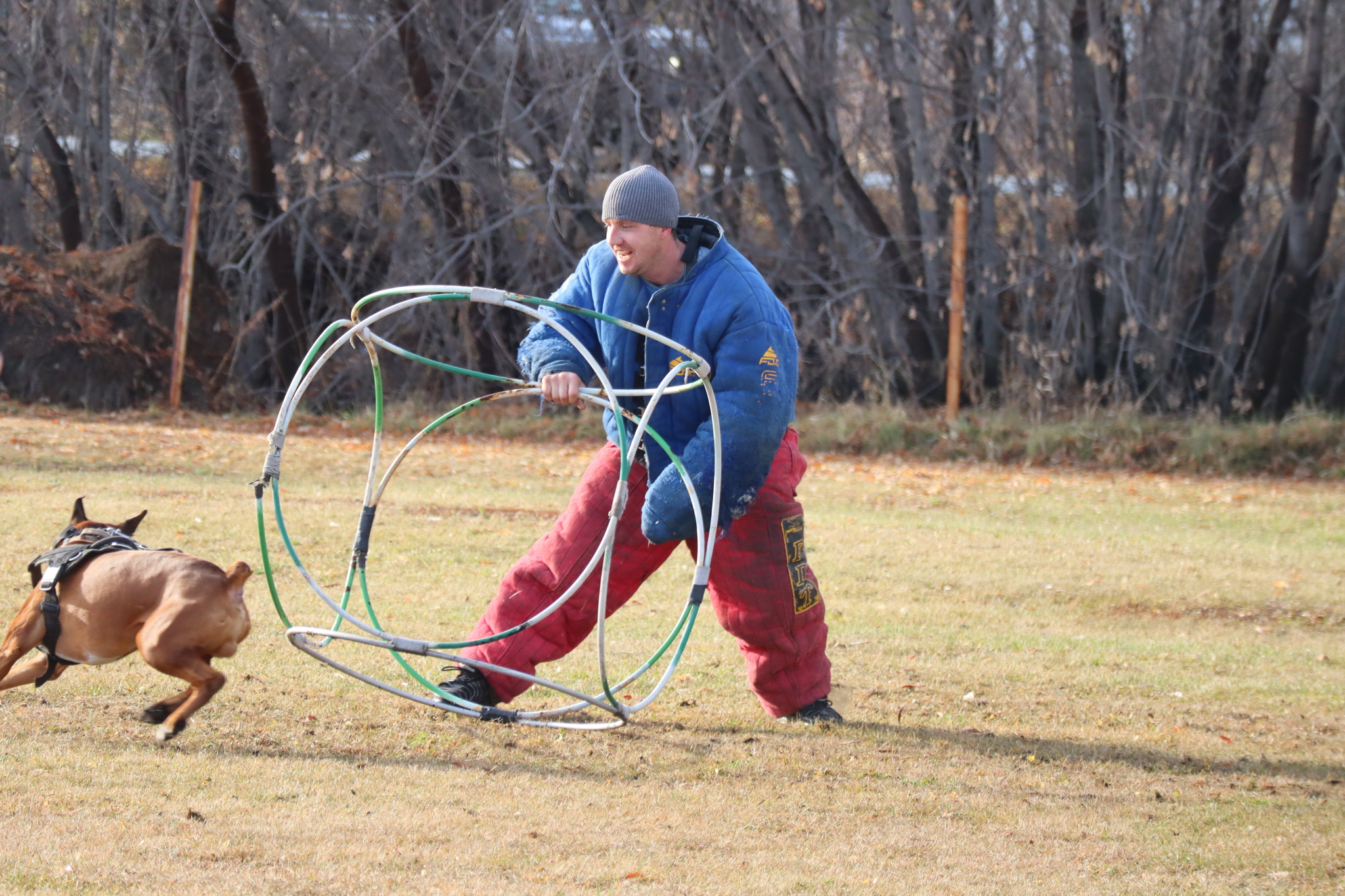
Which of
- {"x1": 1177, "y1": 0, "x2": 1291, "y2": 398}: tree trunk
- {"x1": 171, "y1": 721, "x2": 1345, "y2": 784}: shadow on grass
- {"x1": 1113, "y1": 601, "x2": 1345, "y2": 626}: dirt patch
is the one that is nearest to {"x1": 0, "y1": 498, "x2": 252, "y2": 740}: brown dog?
{"x1": 171, "y1": 721, "x2": 1345, "y2": 784}: shadow on grass

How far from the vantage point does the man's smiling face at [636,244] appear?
14.5ft

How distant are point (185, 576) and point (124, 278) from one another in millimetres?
13174

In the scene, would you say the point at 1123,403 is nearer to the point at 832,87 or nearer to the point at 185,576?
the point at 832,87

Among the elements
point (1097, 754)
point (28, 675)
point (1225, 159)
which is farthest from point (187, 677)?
point (1225, 159)

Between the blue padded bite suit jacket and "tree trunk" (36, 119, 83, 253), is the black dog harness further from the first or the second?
"tree trunk" (36, 119, 83, 253)

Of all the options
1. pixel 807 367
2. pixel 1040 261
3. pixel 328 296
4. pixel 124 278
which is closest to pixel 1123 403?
pixel 1040 261

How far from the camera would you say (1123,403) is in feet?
50.5

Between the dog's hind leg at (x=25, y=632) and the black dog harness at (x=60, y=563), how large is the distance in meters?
0.02

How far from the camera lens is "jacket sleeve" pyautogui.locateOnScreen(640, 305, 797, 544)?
440 cm

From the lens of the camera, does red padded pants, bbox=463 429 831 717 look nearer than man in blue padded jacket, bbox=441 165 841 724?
No

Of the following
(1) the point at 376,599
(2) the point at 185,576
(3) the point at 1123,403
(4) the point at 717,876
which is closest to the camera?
(4) the point at 717,876

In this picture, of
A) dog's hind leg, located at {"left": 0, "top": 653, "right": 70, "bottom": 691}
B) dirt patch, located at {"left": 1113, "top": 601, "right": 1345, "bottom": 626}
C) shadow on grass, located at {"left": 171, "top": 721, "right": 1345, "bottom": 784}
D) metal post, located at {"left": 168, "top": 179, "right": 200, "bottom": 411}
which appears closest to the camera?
dog's hind leg, located at {"left": 0, "top": 653, "right": 70, "bottom": 691}

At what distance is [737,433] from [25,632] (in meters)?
2.22

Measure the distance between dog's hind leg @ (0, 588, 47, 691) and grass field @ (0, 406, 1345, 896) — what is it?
304 mm
